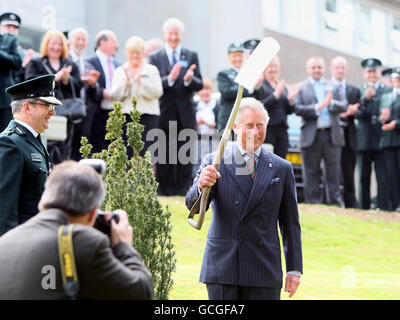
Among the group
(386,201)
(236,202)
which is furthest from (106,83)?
(236,202)

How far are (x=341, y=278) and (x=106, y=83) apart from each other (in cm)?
540

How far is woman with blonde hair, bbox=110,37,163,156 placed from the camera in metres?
12.8

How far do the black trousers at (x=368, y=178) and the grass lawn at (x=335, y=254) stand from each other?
1.35m

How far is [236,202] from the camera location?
6.12 m

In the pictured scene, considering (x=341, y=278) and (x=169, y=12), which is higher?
(x=169, y=12)

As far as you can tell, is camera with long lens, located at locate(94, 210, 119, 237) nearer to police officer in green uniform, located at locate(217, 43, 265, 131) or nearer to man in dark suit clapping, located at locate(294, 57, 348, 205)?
police officer in green uniform, located at locate(217, 43, 265, 131)

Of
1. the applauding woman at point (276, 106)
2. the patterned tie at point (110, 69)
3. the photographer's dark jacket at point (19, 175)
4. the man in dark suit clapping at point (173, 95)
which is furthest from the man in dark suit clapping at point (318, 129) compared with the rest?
the photographer's dark jacket at point (19, 175)

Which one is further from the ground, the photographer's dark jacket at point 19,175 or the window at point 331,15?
the window at point 331,15

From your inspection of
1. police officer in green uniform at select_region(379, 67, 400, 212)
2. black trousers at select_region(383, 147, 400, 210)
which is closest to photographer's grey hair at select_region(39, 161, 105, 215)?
police officer in green uniform at select_region(379, 67, 400, 212)

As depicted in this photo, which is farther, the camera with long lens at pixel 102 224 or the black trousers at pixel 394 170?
the black trousers at pixel 394 170

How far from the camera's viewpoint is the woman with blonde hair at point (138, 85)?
42.1 ft

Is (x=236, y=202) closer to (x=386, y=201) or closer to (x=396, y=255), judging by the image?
(x=396, y=255)

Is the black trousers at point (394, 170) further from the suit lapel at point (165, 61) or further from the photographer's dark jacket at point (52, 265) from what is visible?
the photographer's dark jacket at point (52, 265)

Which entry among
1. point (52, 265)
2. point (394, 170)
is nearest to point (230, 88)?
point (394, 170)
